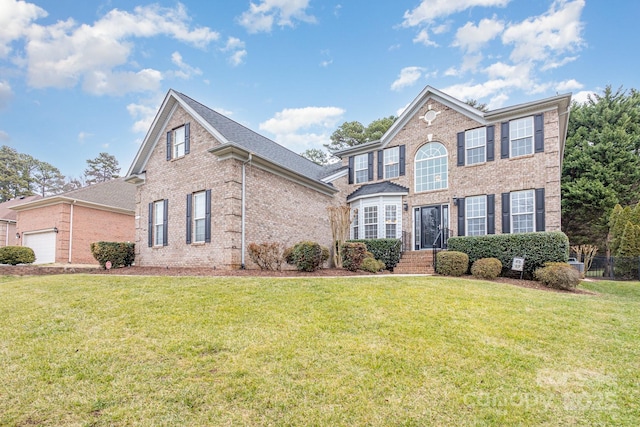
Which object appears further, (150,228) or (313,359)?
(150,228)

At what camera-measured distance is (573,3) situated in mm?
12984

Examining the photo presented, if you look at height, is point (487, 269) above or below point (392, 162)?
below

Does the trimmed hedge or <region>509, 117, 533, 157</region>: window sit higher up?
<region>509, 117, 533, 157</region>: window

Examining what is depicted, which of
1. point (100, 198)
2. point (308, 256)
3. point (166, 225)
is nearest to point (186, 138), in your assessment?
point (166, 225)

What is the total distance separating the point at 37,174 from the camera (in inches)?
1865

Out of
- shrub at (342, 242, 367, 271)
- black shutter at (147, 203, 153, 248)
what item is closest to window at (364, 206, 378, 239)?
shrub at (342, 242, 367, 271)

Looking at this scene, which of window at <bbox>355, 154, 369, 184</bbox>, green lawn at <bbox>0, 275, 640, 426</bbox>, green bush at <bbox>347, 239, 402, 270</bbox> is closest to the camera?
green lawn at <bbox>0, 275, 640, 426</bbox>

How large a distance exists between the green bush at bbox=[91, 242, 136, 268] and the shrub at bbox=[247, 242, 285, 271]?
270 inches

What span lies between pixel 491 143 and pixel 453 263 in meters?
5.99

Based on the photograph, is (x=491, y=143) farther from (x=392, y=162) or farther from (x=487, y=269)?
(x=487, y=269)

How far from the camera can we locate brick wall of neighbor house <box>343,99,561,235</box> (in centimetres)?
1244

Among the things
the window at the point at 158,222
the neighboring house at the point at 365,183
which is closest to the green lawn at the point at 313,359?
the neighboring house at the point at 365,183

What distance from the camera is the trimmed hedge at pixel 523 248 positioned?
10.5 meters

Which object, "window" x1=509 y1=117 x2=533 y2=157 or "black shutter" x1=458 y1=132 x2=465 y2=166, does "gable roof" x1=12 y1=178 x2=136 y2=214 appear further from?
"window" x1=509 y1=117 x2=533 y2=157
